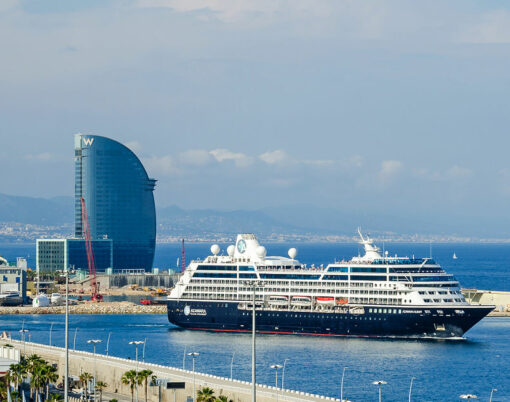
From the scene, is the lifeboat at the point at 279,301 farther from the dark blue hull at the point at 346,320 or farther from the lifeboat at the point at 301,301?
the dark blue hull at the point at 346,320

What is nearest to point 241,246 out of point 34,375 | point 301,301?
point 301,301

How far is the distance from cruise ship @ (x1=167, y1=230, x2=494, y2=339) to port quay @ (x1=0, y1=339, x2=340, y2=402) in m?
28.4

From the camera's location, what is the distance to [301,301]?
126938 mm

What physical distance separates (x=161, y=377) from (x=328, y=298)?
45358 millimetres

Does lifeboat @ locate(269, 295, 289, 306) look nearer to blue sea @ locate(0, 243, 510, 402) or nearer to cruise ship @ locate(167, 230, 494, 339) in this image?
cruise ship @ locate(167, 230, 494, 339)

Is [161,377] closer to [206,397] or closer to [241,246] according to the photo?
[206,397]

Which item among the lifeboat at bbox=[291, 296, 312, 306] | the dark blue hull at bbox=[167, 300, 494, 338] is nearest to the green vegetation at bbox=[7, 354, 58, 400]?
the dark blue hull at bbox=[167, 300, 494, 338]

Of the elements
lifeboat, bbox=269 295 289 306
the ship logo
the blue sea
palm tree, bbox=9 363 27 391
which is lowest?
the blue sea

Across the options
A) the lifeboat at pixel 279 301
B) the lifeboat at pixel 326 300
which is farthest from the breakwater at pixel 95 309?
the lifeboat at pixel 326 300

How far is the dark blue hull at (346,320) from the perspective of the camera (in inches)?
4685

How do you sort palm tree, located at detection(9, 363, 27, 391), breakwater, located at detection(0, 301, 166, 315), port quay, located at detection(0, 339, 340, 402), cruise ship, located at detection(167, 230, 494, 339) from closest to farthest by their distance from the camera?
palm tree, located at detection(9, 363, 27, 391)
port quay, located at detection(0, 339, 340, 402)
cruise ship, located at detection(167, 230, 494, 339)
breakwater, located at detection(0, 301, 166, 315)

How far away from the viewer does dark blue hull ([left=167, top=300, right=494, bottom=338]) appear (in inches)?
4685

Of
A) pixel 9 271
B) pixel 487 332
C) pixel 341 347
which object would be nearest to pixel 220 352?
pixel 341 347

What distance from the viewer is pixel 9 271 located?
18575 centimetres
